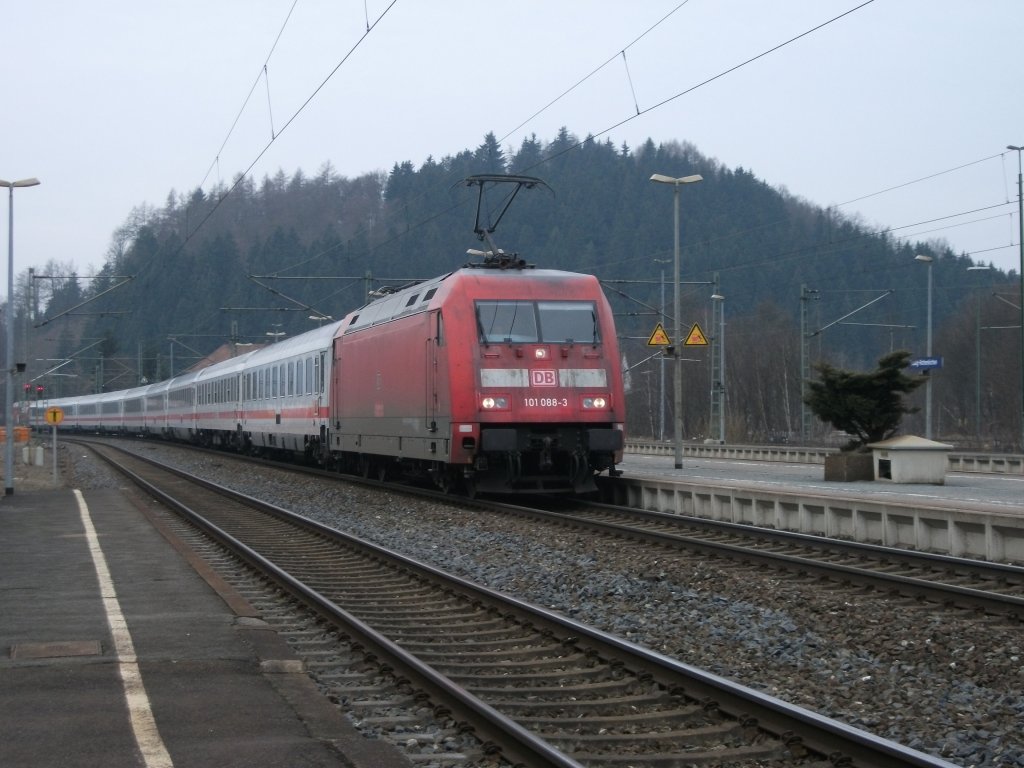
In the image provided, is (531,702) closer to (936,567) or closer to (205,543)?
(936,567)

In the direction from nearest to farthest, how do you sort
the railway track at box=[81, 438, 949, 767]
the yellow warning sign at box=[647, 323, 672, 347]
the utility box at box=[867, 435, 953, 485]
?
the railway track at box=[81, 438, 949, 767] < the utility box at box=[867, 435, 953, 485] < the yellow warning sign at box=[647, 323, 672, 347]

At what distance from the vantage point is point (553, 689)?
700cm

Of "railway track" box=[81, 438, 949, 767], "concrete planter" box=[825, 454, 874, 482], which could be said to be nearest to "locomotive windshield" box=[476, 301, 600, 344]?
"railway track" box=[81, 438, 949, 767]

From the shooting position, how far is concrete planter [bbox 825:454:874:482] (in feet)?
79.2

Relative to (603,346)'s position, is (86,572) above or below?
below

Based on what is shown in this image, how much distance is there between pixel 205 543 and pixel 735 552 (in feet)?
22.1

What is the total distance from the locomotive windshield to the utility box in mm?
7639

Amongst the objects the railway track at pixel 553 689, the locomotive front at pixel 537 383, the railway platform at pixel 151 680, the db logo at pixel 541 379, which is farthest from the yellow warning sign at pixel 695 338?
the railway platform at pixel 151 680

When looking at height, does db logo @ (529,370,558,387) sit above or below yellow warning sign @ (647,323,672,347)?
below

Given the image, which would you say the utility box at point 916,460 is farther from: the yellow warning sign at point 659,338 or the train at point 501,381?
the yellow warning sign at point 659,338

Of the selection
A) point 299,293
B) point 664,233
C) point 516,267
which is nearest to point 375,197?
point 299,293

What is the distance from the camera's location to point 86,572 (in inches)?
460

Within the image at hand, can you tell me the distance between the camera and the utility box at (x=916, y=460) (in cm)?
2270

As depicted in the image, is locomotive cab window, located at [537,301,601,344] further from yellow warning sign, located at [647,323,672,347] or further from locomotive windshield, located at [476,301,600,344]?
yellow warning sign, located at [647,323,672,347]
